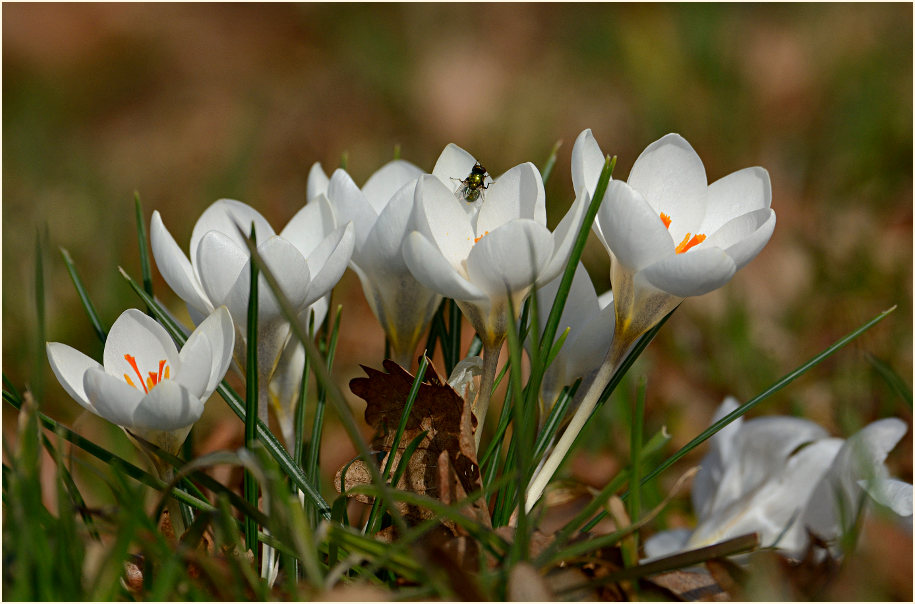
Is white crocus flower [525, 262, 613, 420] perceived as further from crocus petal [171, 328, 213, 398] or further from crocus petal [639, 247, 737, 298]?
crocus petal [171, 328, 213, 398]

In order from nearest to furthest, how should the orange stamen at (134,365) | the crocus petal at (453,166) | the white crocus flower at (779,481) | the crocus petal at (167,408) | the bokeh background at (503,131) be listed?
the crocus petal at (167,408) → the orange stamen at (134,365) → the crocus petal at (453,166) → the white crocus flower at (779,481) → the bokeh background at (503,131)

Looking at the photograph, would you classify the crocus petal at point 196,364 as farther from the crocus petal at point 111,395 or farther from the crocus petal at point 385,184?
→ the crocus petal at point 385,184

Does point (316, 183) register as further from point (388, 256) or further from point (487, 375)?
point (487, 375)

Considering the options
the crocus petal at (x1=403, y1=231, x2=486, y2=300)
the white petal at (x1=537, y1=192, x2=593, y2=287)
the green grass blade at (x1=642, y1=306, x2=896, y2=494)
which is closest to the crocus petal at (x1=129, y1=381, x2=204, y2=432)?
the crocus petal at (x1=403, y1=231, x2=486, y2=300)

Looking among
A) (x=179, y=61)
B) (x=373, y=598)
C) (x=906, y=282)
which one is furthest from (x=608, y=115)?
(x=373, y=598)

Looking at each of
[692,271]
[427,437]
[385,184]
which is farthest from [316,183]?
[692,271]

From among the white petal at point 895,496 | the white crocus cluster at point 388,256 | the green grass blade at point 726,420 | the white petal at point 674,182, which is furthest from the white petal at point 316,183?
the white petal at point 895,496

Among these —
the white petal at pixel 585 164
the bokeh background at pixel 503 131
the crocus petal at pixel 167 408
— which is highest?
the bokeh background at pixel 503 131
